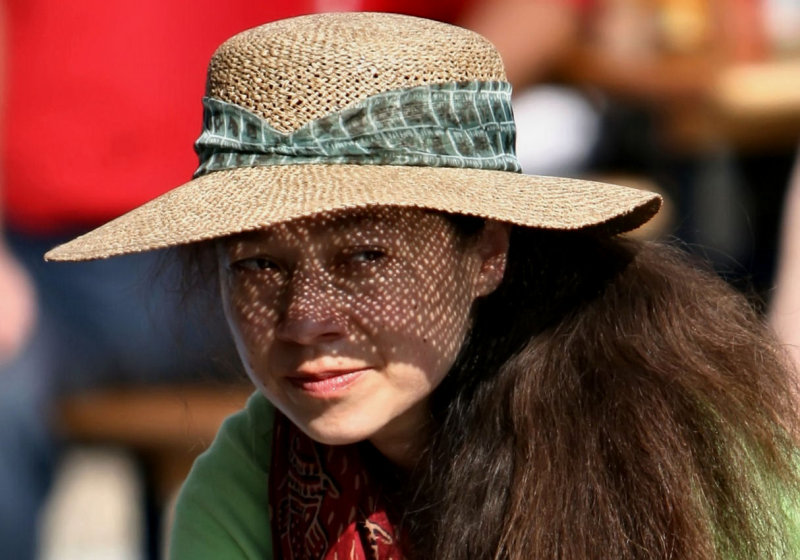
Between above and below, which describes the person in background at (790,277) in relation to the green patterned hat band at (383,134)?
below

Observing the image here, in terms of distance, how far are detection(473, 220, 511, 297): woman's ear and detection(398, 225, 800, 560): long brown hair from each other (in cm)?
5

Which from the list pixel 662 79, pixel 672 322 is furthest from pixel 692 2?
pixel 672 322

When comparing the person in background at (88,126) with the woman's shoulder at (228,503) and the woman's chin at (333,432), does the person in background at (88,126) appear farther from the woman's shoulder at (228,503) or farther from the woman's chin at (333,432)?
the woman's chin at (333,432)

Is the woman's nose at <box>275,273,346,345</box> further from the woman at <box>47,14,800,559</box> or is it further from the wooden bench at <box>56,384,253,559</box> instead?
the wooden bench at <box>56,384,253,559</box>

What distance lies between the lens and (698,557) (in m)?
1.66

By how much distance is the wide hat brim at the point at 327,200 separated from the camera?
1562 mm

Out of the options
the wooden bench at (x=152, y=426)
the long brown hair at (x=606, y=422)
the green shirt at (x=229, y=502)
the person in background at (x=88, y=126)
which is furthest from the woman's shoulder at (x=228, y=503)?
the wooden bench at (x=152, y=426)

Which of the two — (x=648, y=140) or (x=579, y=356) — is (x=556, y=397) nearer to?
(x=579, y=356)

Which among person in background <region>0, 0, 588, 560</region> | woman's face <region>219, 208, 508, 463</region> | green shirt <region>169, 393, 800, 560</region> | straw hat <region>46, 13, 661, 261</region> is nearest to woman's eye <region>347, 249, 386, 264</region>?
woman's face <region>219, 208, 508, 463</region>

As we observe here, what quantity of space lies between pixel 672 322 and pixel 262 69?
24.4 inches

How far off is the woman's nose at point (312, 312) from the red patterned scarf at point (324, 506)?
0.29m

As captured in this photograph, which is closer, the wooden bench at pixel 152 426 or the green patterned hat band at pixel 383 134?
the green patterned hat band at pixel 383 134

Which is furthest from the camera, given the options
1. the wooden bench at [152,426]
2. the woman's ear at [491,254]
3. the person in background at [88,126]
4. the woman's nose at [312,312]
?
the wooden bench at [152,426]

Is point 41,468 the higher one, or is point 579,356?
point 579,356
